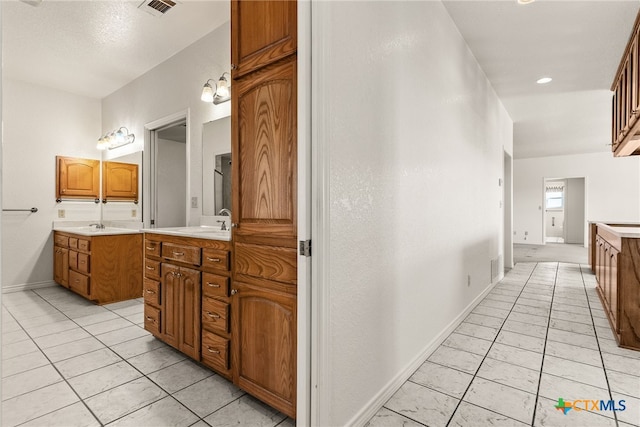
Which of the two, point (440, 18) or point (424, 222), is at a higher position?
point (440, 18)

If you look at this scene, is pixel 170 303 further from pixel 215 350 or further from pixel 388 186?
pixel 388 186

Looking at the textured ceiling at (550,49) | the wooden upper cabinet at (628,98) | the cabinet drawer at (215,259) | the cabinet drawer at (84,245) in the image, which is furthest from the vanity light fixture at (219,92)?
the wooden upper cabinet at (628,98)

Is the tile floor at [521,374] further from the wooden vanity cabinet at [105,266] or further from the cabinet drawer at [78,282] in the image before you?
the cabinet drawer at [78,282]

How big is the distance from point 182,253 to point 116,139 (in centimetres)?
312

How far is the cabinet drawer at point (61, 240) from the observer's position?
Answer: 4.16 m

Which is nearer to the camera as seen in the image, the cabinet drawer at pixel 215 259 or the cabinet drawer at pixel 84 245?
the cabinet drawer at pixel 215 259

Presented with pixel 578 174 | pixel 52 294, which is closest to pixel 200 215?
pixel 52 294

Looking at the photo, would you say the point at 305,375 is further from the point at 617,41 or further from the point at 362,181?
the point at 617,41

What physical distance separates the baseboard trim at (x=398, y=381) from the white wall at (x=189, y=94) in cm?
236

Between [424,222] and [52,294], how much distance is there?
4.60m

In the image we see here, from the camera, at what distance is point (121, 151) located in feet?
14.8

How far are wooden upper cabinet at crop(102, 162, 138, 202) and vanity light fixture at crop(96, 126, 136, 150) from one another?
26cm

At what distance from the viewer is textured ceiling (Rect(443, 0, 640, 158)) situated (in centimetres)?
264

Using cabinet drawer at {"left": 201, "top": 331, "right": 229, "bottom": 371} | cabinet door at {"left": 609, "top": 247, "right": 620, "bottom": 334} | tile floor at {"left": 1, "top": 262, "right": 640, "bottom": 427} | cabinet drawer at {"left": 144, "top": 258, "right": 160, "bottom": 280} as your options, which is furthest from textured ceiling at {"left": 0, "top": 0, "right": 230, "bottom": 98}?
cabinet door at {"left": 609, "top": 247, "right": 620, "bottom": 334}
